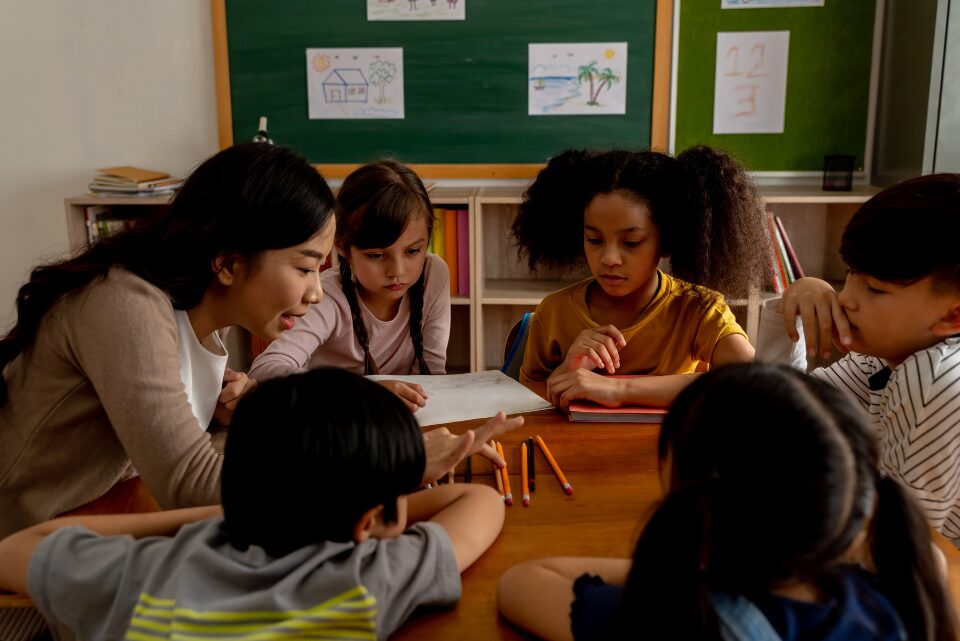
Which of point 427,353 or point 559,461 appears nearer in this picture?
point 559,461

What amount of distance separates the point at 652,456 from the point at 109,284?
824mm

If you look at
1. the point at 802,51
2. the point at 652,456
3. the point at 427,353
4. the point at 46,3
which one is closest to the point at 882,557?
the point at 652,456

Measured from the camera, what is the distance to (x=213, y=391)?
4.60 ft

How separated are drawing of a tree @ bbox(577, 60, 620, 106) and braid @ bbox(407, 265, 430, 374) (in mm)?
1564

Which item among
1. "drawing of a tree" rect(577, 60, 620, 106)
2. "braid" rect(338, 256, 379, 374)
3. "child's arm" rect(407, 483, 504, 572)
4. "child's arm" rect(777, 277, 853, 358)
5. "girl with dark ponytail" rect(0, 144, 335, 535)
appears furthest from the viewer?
"drawing of a tree" rect(577, 60, 620, 106)

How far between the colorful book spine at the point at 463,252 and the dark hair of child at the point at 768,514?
8.07 ft

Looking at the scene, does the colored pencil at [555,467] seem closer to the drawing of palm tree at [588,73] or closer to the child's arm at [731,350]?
the child's arm at [731,350]

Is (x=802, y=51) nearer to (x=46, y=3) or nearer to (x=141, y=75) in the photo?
(x=141, y=75)

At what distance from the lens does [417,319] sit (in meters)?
2.15

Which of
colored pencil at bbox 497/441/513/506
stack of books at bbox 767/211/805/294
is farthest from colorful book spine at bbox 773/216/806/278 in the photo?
colored pencil at bbox 497/441/513/506

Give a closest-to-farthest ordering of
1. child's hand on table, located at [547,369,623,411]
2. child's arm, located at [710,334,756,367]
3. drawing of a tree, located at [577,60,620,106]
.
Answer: child's hand on table, located at [547,369,623,411]
child's arm, located at [710,334,756,367]
drawing of a tree, located at [577,60,620,106]

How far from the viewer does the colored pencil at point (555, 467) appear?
113cm

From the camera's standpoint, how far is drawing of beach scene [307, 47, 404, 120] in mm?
3355

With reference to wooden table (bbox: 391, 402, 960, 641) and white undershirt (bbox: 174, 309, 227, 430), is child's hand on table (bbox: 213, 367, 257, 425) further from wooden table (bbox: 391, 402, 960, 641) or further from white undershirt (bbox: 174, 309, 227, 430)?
wooden table (bbox: 391, 402, 960, 641)
